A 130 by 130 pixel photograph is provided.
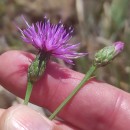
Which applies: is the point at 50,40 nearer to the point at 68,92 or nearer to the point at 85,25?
the point at 68,92

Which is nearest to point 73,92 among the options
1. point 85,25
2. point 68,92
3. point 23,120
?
point 68,92

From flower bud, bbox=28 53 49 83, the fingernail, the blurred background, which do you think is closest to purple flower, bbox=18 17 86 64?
flower bud, bbox=28 53 49 83

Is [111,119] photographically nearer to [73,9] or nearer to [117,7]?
[117,7]

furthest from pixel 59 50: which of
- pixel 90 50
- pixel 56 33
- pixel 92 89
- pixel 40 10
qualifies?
pixel 40 10

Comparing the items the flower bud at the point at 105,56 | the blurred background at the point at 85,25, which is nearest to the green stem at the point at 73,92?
the flower bud at the point at 105,56

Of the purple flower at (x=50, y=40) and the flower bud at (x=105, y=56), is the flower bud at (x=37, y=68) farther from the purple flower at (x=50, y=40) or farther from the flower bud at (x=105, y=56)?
the flower bud at (x=105, y=56)

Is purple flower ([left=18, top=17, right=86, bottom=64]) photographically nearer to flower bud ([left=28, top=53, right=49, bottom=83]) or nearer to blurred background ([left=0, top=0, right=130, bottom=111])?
flower bud ([left=28, top=53, right=49, bottom=83])

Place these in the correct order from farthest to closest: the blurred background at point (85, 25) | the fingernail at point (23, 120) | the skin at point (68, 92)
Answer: the blurred background at point (85, 25) → the skin at point (68, 92) → the fingernail at point (23, 120)
